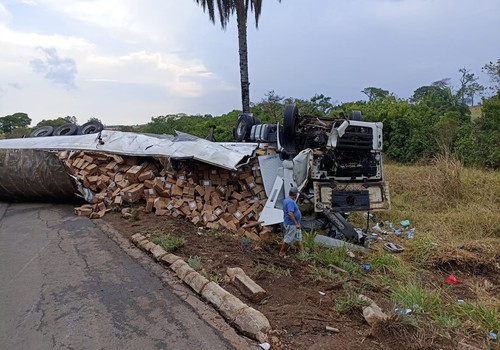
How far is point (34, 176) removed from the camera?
364 inches

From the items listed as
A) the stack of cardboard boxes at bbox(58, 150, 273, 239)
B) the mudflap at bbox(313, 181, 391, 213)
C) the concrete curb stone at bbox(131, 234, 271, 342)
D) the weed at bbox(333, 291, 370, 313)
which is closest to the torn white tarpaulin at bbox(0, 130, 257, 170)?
Result: the stack of cardboard boxes at bbox(58, 150, 273, 239)

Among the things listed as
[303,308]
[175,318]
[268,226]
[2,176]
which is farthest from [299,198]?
[2,176]

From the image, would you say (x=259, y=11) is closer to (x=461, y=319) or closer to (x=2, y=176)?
(x=2, y=176)

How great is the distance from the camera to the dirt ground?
3.16 metres

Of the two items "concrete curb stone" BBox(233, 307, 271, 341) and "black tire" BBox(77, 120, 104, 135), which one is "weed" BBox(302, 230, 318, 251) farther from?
"black tire" BBox(77, 120, 104, 135)

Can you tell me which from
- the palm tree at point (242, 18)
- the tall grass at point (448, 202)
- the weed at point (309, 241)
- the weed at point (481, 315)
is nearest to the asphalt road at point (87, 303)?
the weed at point (481, 315)

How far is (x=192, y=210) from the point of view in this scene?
7414mm

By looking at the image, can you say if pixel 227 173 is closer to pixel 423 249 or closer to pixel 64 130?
pixel 423 249

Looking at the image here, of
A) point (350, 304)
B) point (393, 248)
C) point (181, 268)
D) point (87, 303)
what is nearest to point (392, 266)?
point (393, 248)

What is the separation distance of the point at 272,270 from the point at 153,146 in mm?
4586

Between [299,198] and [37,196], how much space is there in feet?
22.1

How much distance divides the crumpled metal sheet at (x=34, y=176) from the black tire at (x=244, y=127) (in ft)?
13.6

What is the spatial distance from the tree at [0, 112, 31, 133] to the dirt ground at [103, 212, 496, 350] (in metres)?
36.5

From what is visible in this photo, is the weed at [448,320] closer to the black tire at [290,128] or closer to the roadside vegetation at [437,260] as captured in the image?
the roadside vegetation at [437,260]
